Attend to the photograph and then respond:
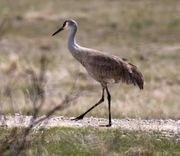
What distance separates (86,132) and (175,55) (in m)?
20.9

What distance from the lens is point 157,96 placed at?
24969 mm

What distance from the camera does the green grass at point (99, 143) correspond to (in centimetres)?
1271

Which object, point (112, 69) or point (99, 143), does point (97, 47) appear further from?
point (99, 143)

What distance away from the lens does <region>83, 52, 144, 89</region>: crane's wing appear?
15.3 m

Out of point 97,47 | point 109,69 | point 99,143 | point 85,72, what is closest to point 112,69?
point 109,69

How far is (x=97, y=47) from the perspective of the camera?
121ft

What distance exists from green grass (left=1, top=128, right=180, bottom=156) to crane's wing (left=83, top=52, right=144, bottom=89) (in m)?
1.50

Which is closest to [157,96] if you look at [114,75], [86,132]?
[114,75]

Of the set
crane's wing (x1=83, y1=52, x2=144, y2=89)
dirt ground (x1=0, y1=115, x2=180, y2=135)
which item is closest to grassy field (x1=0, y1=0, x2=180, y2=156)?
dirt ground (x1=0, y1=115, x2=180, y2=135)

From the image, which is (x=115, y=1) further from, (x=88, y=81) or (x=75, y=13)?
(x=88, y=81)

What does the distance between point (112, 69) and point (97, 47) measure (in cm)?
2163

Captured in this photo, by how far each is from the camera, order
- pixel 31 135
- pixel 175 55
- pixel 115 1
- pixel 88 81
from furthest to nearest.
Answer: pixel 115 1
pixel 175 55
pixel 88 81
pixel 31 135

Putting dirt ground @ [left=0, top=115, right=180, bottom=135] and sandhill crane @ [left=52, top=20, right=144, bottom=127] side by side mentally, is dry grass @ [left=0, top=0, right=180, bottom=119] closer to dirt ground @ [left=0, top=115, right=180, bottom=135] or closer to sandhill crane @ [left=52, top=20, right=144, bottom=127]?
dirt ground @ [left=0, top=115, right=180, bottom=135]

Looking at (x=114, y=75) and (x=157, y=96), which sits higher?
(x=114, y=75)
